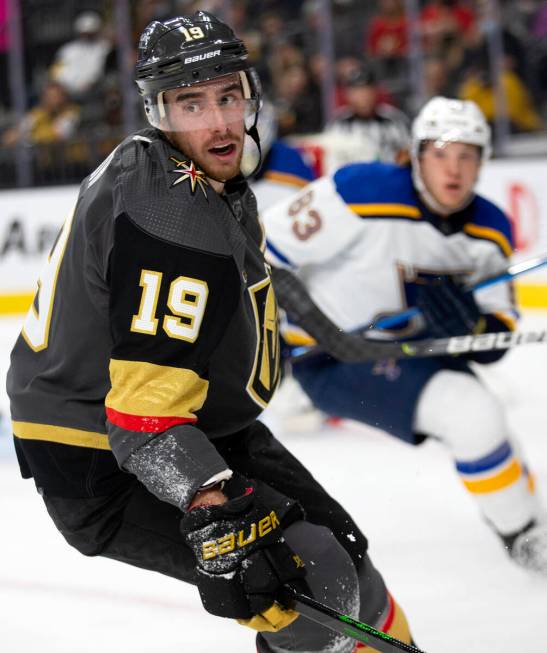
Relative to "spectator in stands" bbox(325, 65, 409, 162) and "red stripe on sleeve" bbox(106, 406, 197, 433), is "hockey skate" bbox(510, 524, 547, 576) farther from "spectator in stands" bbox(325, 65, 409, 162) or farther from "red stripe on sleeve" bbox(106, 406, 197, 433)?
"spectator in stands" bbox(325, 65, 409, 162)

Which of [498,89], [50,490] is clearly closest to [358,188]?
[50,490]

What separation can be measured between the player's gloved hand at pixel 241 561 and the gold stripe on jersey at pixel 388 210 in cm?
132

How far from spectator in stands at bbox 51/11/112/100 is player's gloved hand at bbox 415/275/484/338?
4.48 metres

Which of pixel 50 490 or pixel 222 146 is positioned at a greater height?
pixel 222 146

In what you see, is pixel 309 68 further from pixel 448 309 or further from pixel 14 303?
pixel 448 309

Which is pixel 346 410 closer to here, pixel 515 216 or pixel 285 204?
pixel 285 204

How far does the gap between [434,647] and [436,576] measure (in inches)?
14.9

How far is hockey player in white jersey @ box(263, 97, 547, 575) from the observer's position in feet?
8.53

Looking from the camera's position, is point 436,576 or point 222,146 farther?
point 436,576

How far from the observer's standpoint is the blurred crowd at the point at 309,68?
5875mm

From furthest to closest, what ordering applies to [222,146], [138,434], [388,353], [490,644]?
[388,353] < [490,644] < [222,146] < [138,434]

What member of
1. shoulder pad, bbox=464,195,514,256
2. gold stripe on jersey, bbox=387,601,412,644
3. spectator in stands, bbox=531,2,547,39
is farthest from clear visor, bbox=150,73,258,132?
spectator in stands, bbox=531,2,547,39

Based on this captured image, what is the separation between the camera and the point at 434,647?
87.9 inches

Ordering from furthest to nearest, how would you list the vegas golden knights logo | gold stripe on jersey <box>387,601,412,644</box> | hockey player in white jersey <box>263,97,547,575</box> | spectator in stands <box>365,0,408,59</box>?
1. spectator in stands <box>365,0,408,59</box>
2. hockey player in white jersey <box>263,97,547,575</box>
3. gold stripe on jersey <box>387,601,412,644</box>
4. the vegas golden knights logo
